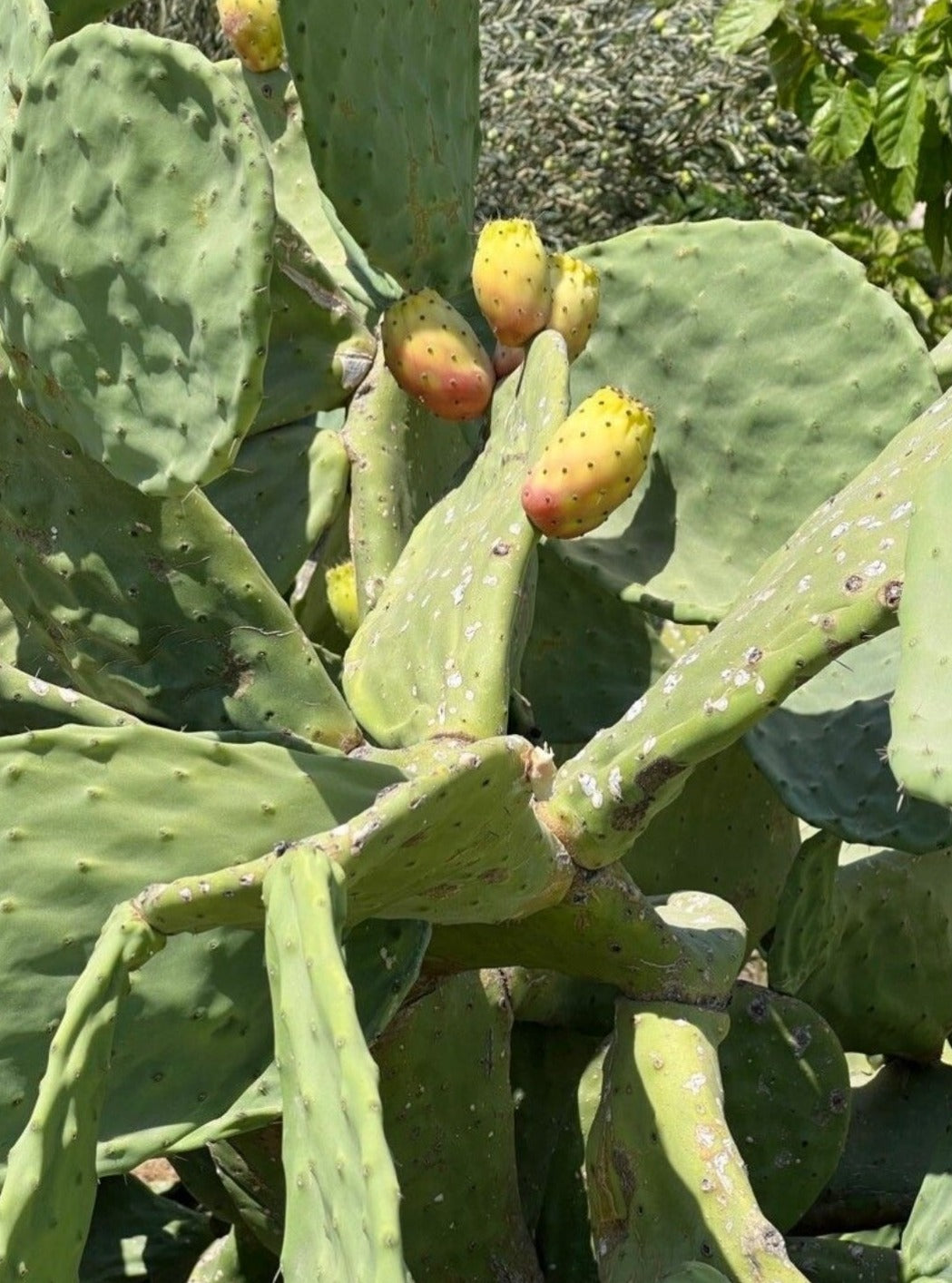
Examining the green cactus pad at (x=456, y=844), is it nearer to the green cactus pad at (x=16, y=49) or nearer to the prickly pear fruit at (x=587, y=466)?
the prickly pear fruit at (x=587, y=466)

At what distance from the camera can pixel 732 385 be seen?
2.12 meters

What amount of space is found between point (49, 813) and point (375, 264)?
0.87 meters

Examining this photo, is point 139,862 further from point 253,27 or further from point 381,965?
point 253,27

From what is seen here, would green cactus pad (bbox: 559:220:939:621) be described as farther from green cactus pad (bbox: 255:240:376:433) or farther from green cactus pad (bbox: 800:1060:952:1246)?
green cactus pad (bbox: 800:1060:952:1246)

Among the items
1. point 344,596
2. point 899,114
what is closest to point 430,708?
point 344,596

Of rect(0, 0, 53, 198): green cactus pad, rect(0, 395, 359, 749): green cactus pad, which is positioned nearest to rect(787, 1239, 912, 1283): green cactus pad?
rect(0, 395, 359, 749): green cactus pad

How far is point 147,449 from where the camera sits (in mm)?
1426

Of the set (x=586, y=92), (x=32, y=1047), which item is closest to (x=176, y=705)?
(x=32, y=1047)

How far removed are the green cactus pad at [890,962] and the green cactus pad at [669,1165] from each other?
63cm

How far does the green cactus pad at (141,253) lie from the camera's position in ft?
4.38

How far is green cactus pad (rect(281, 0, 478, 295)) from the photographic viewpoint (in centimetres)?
180

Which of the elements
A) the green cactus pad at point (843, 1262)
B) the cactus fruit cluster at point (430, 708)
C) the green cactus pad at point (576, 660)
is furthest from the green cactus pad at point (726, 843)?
the green cactus pad at point (843, 1262)

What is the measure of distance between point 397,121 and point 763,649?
2.59 ft

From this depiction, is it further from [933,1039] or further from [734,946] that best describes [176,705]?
[933,1039]
